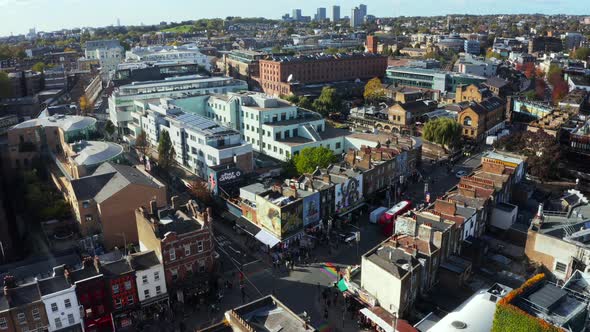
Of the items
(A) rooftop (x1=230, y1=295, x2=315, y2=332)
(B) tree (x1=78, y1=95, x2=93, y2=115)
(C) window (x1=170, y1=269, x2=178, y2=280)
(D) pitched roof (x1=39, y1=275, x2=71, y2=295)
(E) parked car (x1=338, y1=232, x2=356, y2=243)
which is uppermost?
(B) tree (x1=78, y1=95, x2=93, y2=115)

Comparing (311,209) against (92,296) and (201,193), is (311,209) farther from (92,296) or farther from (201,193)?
(92,296)

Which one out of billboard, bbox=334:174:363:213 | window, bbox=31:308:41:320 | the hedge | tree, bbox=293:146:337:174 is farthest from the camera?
tree, bbox=293:146:337:174

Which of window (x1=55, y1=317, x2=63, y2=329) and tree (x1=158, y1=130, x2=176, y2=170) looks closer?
window (x1=55, y1=317, x2=63, y2=329)

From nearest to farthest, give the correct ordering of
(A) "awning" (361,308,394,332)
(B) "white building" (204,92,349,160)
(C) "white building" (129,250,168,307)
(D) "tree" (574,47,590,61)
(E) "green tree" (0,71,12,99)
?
(A) "awning" (361,308,394,332), (C) "white building" (129,250,168,307), (B) "white building" (204,92,349,160), (E) "green tree" (0,71,12,99), (D) "tree" (574,47,590,61)

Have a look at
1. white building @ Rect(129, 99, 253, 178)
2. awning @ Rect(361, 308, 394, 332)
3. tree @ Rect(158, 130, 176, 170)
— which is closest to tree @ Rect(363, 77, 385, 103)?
white building @ Rect(129, 99, 253, 178)

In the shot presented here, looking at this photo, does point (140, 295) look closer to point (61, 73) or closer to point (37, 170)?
point (37, 170)

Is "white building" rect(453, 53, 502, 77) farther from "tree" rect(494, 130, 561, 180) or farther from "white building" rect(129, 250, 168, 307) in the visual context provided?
"white building" rect(129, 250, 168, 307)

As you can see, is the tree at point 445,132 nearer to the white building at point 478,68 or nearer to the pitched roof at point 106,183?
the pitched roof at point 106,183
